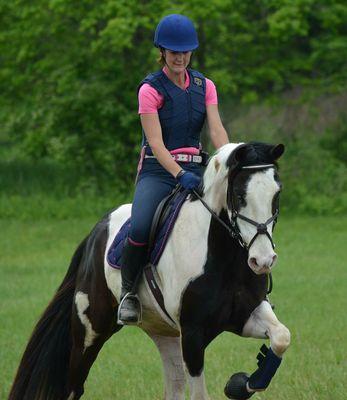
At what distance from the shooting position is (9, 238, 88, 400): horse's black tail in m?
7.38

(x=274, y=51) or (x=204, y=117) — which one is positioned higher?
(x=204, y=117)

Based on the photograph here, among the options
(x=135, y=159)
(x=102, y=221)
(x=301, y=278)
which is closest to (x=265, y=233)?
(x=102, y=221)

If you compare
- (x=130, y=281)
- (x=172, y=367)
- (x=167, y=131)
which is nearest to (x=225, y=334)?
(x=172, y=367)

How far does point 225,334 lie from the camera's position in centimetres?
1211

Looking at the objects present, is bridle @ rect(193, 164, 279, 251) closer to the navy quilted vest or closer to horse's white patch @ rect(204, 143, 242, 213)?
horse's white patch @ rect(204, 143, 242, 213)

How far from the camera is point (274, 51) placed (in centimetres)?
2444

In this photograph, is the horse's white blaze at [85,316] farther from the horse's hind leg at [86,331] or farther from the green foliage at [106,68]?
the green foliage at [106,68]

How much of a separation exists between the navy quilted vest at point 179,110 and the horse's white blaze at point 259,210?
2.99 feet

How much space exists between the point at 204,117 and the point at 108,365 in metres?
4.12

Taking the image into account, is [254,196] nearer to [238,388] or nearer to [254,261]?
[254,261]

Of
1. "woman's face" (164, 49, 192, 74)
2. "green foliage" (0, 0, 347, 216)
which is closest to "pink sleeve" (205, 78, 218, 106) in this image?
"woman's face" (164, 49, 192, 74)

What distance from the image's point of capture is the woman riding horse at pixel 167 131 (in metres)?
6.30

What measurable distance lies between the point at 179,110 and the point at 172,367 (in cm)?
177

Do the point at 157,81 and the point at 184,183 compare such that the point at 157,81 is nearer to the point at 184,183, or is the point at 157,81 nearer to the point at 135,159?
the point at 184,183
